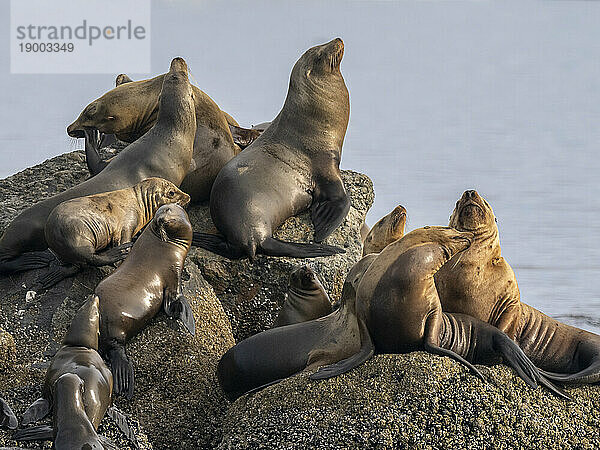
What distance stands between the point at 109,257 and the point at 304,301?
129cm

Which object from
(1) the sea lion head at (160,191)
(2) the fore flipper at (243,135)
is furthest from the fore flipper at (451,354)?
(2) the fore flipper at (243,135)

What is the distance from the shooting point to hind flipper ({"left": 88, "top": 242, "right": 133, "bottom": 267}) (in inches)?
247

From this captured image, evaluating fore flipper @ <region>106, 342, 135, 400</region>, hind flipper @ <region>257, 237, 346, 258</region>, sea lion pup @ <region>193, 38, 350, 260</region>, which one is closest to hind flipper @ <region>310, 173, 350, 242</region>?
sea lion pup @ <region>193, 38, 350, 260</region>

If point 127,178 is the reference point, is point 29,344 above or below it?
below

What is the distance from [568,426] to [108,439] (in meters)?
2.23

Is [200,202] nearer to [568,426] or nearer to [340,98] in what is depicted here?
[340,98]

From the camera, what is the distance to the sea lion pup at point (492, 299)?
539cm

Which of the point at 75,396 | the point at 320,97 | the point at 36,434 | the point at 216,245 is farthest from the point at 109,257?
the point at 320,97

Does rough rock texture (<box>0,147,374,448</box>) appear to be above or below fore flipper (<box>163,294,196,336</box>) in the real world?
below

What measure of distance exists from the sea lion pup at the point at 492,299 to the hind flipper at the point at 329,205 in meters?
2.01

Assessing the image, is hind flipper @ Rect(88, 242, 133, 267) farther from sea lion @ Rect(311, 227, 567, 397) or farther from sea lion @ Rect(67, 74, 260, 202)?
sea lion @ Rect(311, 227, 567, 397)

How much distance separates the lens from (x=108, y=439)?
4.43m

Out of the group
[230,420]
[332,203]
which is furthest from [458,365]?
[332,203]

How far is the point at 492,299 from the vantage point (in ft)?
17.9
